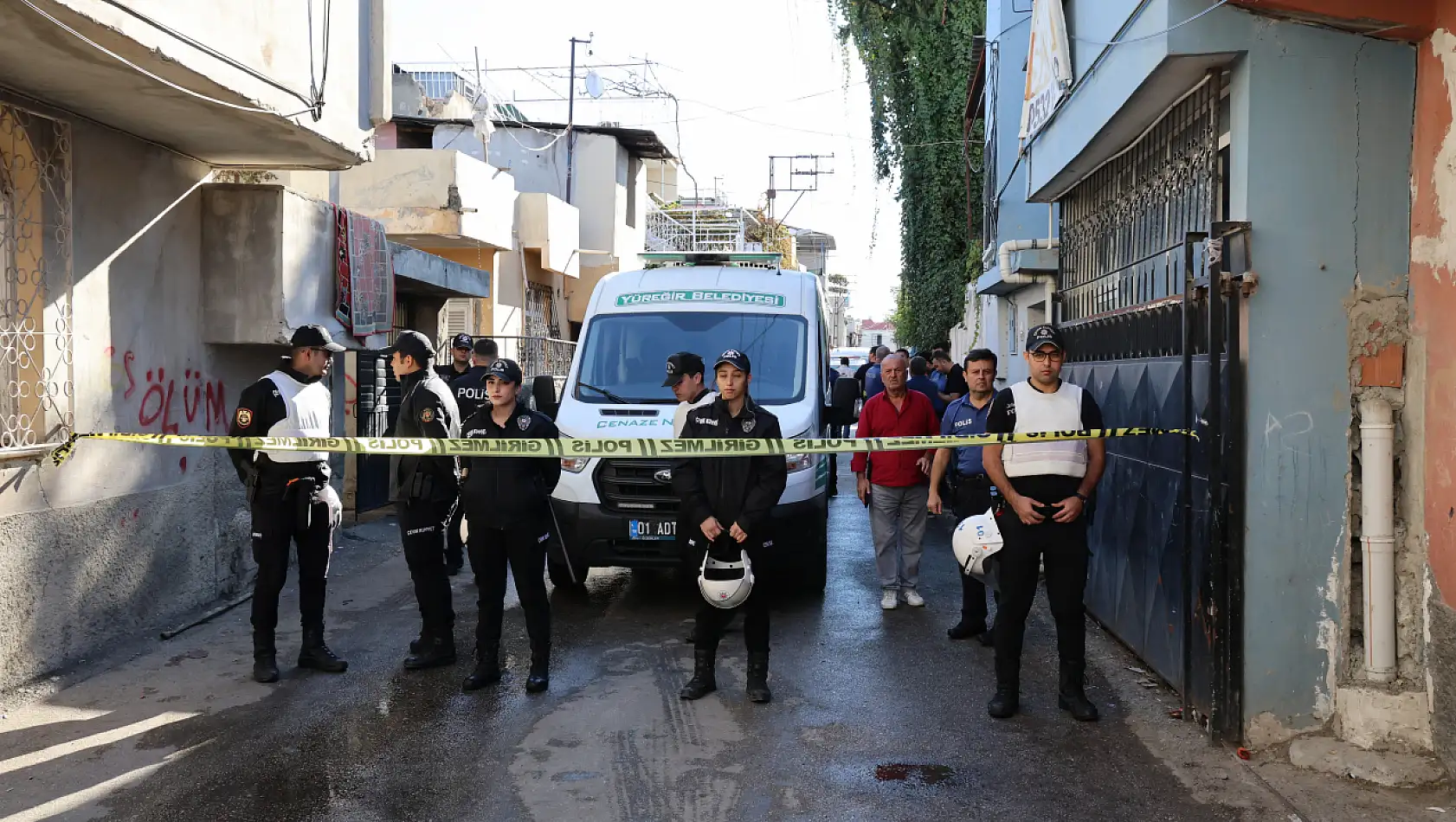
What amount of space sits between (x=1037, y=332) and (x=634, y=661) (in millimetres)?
2895

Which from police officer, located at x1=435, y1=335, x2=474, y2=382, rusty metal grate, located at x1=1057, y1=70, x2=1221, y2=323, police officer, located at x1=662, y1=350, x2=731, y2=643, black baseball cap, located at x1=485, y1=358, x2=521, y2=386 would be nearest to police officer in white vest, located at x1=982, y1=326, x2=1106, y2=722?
rusty metal grate, located at x1=1057, y1=70, x2=1221, y2=323

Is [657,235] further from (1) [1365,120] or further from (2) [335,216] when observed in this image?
(1) [1365,120]

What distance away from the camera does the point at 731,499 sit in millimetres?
Result: 5613

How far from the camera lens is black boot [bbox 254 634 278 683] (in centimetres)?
601

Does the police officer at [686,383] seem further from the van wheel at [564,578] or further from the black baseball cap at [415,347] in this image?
the van wheel at [564,578]

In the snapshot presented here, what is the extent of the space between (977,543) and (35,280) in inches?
206

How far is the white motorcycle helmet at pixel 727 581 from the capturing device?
5523 mm

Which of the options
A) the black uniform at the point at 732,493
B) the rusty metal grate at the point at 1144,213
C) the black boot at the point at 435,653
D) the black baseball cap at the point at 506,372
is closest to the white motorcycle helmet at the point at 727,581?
the black uniform at the point at 732,493

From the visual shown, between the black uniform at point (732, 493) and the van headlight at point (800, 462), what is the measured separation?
1664mm

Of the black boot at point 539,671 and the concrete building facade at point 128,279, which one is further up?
the concrete building facade at point 128,279

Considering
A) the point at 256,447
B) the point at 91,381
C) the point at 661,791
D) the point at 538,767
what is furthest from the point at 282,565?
the point at 661,791

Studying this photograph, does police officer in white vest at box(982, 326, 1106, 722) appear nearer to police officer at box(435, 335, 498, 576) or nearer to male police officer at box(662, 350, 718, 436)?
male police officer at box(662, 350, 718, 436)

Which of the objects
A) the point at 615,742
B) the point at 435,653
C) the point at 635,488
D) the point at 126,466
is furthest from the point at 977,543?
the point at 126,466

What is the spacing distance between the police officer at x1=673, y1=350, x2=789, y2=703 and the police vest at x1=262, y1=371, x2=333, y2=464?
2045 mm
